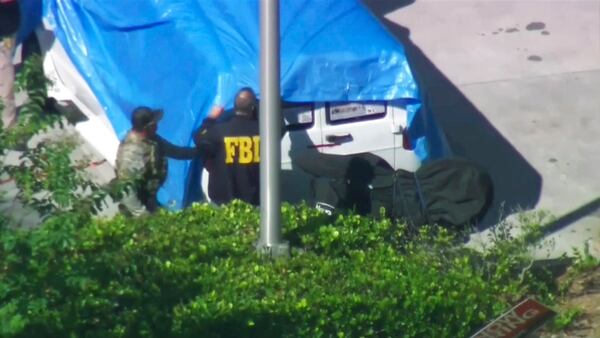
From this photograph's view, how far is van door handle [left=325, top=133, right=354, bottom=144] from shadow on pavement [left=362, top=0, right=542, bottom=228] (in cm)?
82

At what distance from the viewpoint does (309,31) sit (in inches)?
440

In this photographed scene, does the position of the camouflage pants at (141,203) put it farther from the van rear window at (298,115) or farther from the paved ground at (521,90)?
the paved ground at (521,90)

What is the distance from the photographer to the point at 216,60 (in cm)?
1084

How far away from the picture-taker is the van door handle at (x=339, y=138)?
35.9ft

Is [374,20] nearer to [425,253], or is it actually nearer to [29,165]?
[425,253]

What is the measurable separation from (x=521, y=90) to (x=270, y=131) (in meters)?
7.05

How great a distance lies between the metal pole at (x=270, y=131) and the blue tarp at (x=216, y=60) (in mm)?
2861

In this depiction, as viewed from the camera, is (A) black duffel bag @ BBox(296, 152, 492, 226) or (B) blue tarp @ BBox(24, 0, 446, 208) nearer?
(A) black duffel bag @ BBox(296, 152, 492, 226)

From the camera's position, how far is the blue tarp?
10727 mm

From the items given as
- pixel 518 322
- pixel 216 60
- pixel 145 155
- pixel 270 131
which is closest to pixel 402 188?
pixel 216 60

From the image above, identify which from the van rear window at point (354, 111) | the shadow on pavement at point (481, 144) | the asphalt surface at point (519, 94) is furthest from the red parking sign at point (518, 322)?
the van rear window at point (354, 111)

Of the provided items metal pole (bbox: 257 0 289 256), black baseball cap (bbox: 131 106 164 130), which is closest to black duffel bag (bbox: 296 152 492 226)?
black baseball cap (bbox: 131 106 164 130)

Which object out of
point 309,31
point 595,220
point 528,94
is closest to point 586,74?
point 528,94

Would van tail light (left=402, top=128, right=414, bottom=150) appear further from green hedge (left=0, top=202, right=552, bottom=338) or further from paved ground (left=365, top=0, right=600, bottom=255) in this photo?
green hedge (left=0, top=202, right=552, bottom=338)
